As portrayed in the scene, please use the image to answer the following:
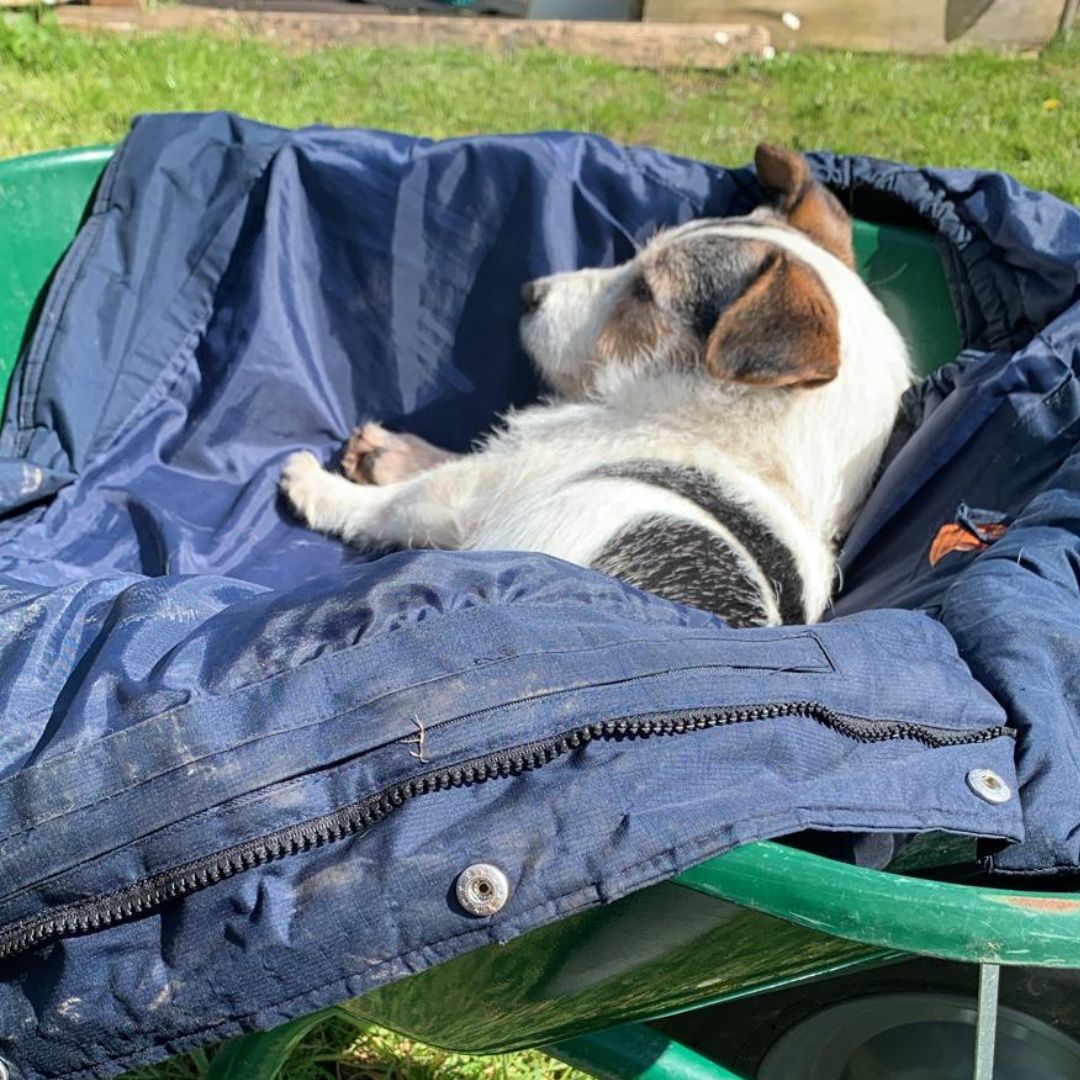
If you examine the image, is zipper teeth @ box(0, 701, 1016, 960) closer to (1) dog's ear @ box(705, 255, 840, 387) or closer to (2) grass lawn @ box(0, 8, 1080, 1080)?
(1) dog's ear @ box(705, 255, 840, 387)

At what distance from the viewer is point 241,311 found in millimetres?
3580

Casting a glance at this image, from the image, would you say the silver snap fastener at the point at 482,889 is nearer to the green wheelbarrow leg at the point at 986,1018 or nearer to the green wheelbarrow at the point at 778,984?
the green wheelbarrow at the point at 778,984

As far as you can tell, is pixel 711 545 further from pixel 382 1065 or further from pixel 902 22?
pixel 902 22

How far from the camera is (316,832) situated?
4.06 feet

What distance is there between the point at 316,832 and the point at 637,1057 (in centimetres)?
67

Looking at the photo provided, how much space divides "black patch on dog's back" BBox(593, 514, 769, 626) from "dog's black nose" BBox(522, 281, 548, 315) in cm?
97

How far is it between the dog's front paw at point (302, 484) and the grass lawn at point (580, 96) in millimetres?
2921

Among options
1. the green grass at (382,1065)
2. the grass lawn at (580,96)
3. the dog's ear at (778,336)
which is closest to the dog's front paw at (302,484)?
the dog's ear at (778,336)

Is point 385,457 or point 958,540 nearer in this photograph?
point 958,540

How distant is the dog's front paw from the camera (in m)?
3.46

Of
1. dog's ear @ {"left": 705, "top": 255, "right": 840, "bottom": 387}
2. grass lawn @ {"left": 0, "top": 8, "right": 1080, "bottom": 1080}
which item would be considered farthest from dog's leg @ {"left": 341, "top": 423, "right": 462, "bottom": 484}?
grass lawn @ {"left": 0, "top": 8, "right": 1080, "bottom": 1080}

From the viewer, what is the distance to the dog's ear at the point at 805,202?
3305 mm

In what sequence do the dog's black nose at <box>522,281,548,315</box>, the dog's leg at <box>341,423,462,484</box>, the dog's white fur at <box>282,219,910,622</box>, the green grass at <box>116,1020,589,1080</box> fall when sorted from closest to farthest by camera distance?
the green grass at <box>116,1020,589,1080</box> → the dog's white fur at <box>282,219,910,622</box> → the dog's black nose at <box>522,281,548,315</box> → the dog's leg at <box>341,423,462,484</box>

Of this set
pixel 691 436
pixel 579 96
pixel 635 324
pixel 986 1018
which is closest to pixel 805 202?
pixel 635 324
